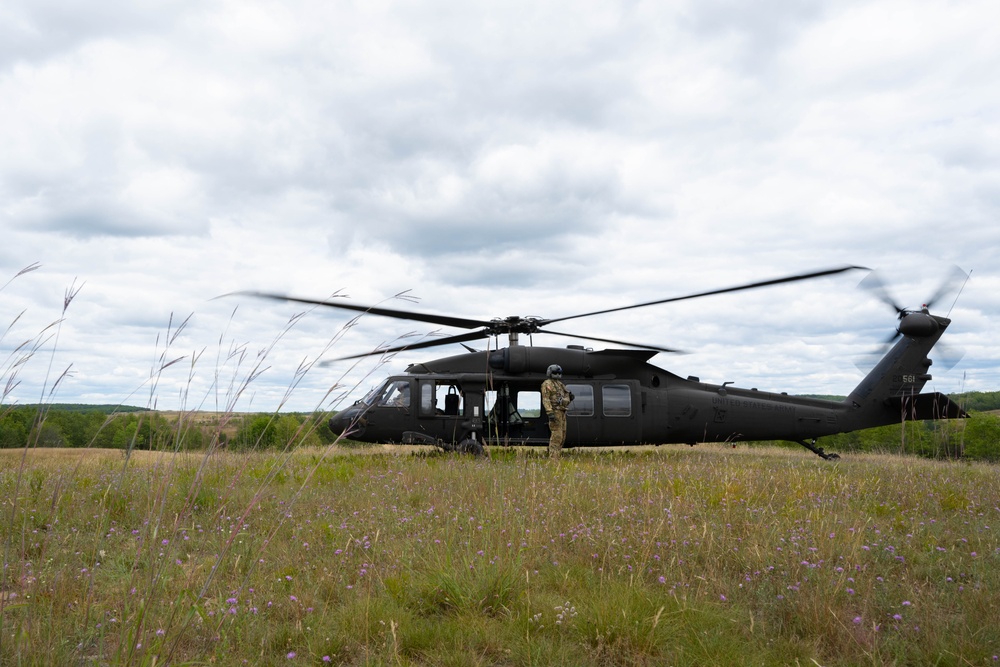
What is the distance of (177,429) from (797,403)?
1432 centimetres

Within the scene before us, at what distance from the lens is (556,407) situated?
11.9 meters

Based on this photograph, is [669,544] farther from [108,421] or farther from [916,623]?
[108,421]

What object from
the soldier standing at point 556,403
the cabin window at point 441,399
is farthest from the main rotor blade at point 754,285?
the cabin window at point 441,399

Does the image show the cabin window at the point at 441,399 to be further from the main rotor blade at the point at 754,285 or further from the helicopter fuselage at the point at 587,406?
the main rotor blade at the point at 754,285

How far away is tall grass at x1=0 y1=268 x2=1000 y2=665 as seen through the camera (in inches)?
113

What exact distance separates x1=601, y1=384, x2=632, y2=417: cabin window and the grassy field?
6.79m

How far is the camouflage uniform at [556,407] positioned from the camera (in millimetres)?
11930

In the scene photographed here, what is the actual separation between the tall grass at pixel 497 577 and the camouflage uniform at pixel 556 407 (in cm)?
542

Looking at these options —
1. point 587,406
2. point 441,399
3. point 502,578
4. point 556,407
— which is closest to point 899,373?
point 587,406

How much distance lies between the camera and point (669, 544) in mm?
4418

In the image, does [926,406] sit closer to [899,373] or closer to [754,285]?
[899,373]

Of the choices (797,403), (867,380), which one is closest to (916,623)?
(797,403)

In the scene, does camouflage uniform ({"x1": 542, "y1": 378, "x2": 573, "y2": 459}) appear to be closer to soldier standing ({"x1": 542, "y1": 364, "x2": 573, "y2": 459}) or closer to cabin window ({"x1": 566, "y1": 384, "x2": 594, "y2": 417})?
soldier standing ({"x1": 542, "y1": 364, "x2": 573, "y2": 459})

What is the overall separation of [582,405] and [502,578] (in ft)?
32.5
